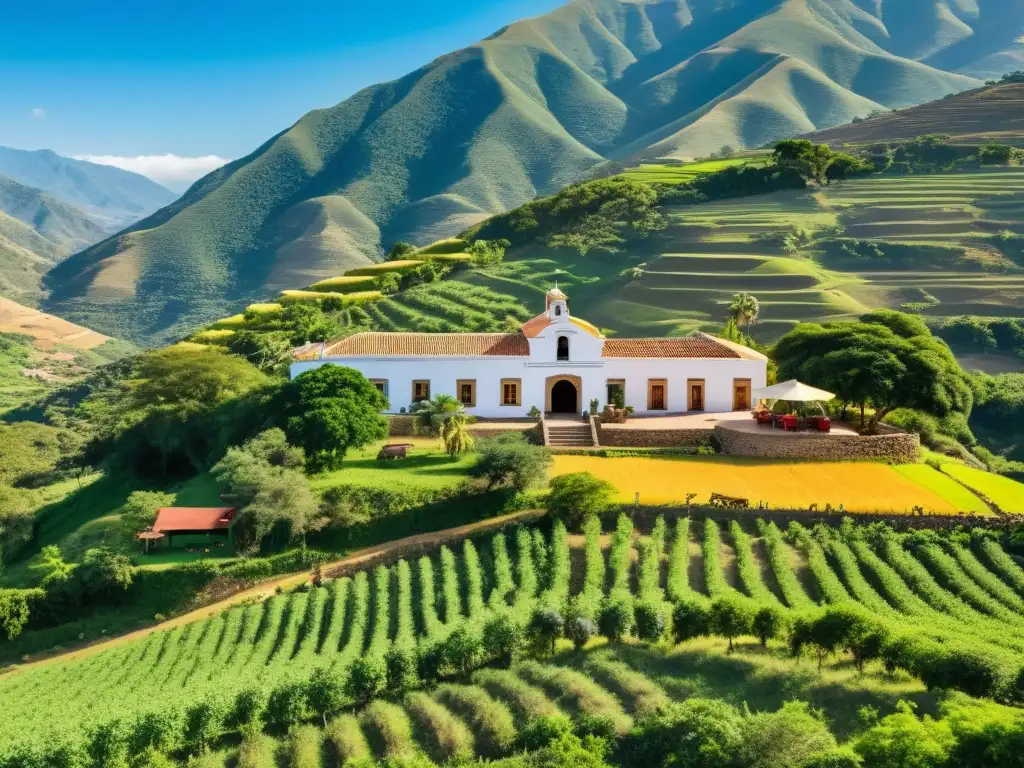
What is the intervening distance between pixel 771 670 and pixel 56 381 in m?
109

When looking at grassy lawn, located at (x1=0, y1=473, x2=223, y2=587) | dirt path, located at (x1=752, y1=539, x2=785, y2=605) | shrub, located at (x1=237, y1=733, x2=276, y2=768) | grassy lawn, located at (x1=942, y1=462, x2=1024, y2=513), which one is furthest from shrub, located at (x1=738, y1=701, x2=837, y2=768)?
grassy lawn, located at (x1=0, y1=473, x2=223, y2=587)

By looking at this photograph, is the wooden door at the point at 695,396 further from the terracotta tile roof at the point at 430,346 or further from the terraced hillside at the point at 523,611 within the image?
the terraced hillside at the point at 523,611

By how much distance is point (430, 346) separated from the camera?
38.6 m

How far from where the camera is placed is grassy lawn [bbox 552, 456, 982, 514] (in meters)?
27.9

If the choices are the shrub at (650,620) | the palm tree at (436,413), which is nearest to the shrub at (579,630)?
the shrub at (650,620)

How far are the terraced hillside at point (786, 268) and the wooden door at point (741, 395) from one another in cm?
2041

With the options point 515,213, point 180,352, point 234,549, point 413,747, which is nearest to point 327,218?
point 515,213

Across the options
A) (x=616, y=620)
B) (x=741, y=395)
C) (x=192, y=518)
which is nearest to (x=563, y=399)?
(x=741, y=395)

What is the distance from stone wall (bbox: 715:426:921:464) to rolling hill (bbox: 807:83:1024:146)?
73.5 m

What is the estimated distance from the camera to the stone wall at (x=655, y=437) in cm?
3441

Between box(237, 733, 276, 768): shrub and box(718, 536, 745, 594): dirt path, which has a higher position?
box(718, 536, 745, 594): dirt path

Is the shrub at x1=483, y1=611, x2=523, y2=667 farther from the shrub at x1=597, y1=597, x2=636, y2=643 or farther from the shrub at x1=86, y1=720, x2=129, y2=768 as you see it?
the shrub at x1=86, y1=720, x2=129, y2=768

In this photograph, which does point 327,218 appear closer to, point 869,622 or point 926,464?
point 926,464

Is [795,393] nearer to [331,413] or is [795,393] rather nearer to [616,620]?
[616,620]
